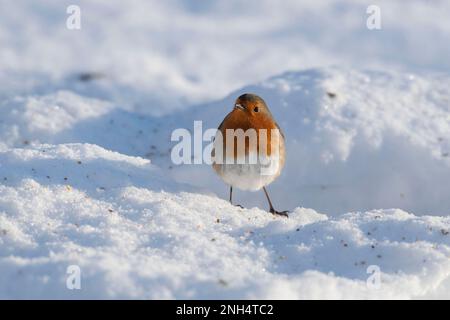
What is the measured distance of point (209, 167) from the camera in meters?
5.93

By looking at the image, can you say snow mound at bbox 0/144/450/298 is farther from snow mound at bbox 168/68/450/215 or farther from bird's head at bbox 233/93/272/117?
snow mound at bbox 168/68/450/215

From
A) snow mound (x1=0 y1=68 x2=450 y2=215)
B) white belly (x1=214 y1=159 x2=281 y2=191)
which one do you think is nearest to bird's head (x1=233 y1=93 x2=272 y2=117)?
white belly (x1=214 y1=159 x2=281 y2=191)

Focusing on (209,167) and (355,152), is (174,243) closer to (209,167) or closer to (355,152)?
(209,167)

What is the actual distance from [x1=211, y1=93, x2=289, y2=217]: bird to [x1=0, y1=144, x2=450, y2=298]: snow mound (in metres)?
0.24

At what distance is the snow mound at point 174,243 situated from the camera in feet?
10.7

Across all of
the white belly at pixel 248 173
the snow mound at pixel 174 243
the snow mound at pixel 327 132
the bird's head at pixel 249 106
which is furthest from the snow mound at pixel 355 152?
the bird's head at pixel 249 106

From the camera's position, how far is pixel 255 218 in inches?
170

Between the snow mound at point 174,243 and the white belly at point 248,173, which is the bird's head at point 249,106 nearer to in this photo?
the white belly at point 248,173

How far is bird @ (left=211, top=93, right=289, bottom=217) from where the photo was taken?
459cm

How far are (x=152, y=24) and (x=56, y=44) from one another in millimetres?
1698

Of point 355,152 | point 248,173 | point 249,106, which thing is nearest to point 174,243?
point 248,173

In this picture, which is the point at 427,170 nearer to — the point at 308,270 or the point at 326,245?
the point at 326,245

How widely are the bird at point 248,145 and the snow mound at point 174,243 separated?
9.4 inches
